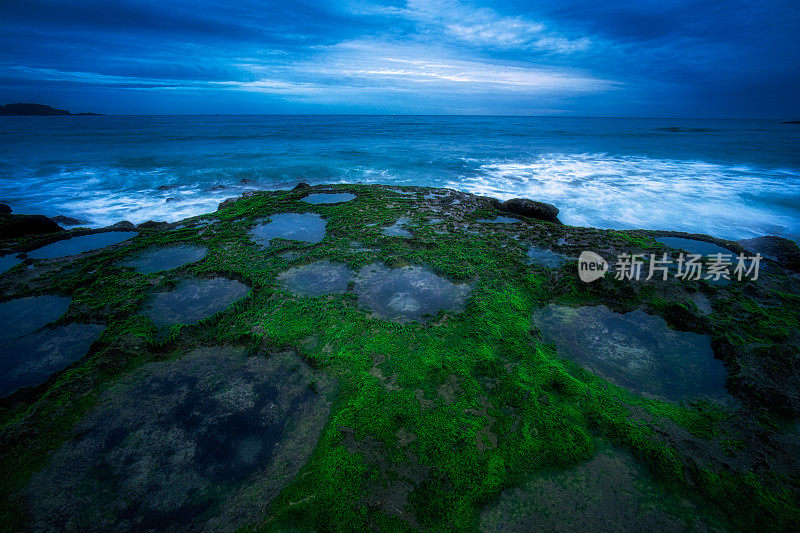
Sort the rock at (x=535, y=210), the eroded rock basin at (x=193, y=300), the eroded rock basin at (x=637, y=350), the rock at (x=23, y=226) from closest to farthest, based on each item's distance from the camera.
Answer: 1. the eroded rock basin at (x=637, y=350)
2. the eroded rock basin at (x=193, y=300)
3. the rock at (x=23, y=226)
4. the rock at (x=535, y=210)

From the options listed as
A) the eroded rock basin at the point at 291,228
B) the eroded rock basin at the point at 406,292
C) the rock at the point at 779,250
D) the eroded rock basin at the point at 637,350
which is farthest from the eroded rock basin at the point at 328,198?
the rock at the point at 779,250

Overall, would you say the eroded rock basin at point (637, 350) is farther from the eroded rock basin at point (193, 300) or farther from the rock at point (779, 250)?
the eroded rock basin at point (193, 300)

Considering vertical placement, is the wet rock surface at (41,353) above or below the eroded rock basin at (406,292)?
below

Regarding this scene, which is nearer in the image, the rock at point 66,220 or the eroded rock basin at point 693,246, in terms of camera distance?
the eroded rock basin at point 693,246

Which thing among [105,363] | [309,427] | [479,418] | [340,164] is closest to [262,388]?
[309,427]

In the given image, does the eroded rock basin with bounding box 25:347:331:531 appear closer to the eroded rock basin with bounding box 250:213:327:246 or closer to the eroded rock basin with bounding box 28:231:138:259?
the eroded rock basin with bounding box 250:213:327:246
